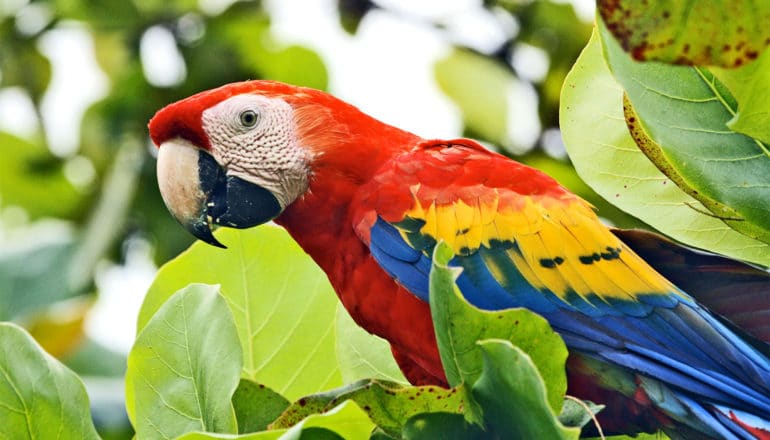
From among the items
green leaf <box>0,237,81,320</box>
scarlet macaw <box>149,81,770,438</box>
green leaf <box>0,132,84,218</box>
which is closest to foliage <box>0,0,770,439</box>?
scarlet macaw <box>149,81,770,438</box>

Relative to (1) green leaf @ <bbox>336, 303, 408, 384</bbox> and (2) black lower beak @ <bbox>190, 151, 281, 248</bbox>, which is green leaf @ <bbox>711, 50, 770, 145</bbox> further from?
(2) black lower beak @ <bbox>190, 151, 281, 248</bbox>

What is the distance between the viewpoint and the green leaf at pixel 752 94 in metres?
0.88

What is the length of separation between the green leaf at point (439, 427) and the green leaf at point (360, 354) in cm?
41

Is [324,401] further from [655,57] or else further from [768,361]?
[768,361]

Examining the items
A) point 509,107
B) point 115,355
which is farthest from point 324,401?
Result: point 509,107

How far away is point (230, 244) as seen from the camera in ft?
4.43

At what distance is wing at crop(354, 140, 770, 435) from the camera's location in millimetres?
1313

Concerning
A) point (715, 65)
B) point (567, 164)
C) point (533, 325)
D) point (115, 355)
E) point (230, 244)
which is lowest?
point (115, 355)

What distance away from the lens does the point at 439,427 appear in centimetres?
91

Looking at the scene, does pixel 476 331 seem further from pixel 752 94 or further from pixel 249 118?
pixel 249 118

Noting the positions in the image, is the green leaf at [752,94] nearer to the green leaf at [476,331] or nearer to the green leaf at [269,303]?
the green leaf at [476,331]

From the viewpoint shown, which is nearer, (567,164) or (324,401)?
(324,401)

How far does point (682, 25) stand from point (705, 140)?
216mm

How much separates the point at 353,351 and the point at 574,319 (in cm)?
30
